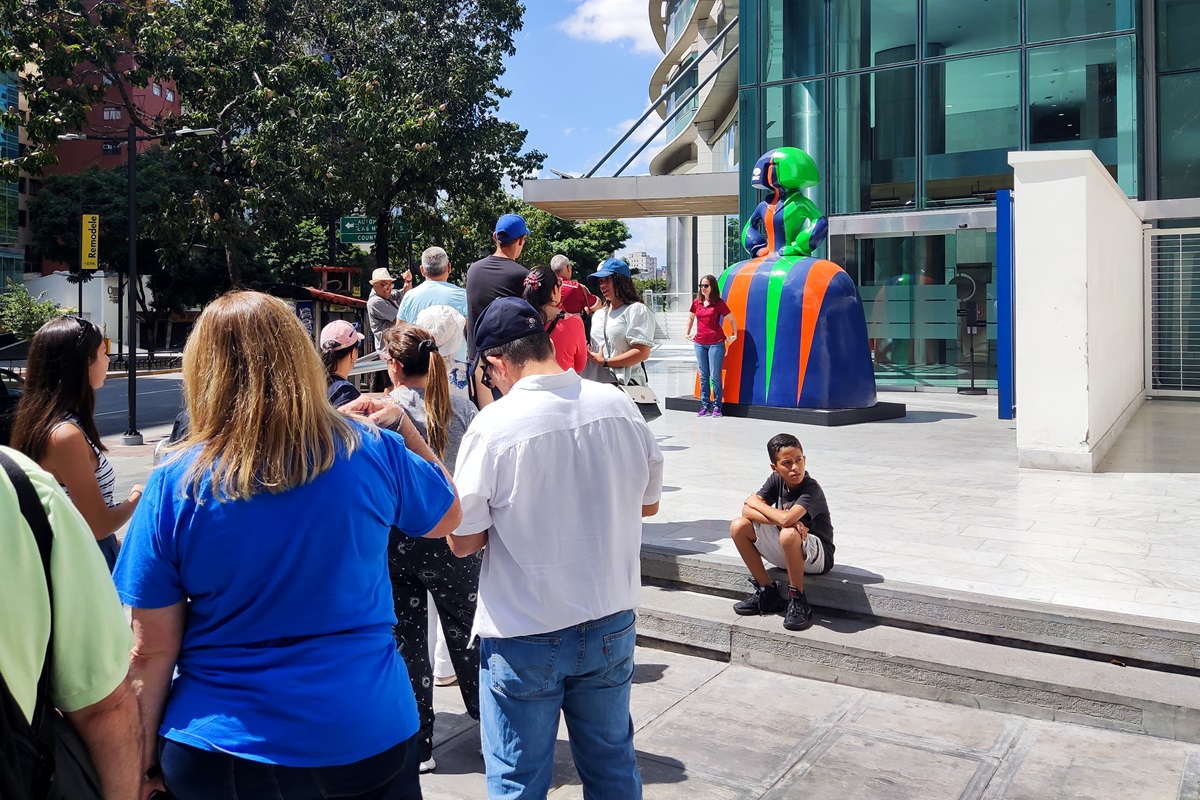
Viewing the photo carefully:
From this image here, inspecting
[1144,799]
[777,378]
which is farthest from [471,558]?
[777,378]

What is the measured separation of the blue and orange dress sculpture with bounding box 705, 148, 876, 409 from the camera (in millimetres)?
12344

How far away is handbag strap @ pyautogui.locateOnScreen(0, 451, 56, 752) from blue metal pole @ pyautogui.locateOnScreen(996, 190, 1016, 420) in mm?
8789

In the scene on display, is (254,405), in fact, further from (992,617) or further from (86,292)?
(86,292)

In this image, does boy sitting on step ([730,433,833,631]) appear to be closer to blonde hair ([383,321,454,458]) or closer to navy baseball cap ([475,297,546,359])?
blonde hair ([383,321,454,458])

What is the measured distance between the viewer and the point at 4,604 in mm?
1502

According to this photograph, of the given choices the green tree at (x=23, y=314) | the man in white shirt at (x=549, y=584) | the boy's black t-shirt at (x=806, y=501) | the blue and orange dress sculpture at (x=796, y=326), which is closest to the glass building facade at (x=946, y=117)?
the blue and orange dress sculpture at (x=796, y=326)

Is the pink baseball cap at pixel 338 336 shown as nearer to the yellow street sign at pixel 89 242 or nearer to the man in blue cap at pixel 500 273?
the man in blue cap at pixel 500 273

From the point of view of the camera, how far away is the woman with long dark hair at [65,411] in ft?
11.4

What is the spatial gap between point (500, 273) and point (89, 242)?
690 inches

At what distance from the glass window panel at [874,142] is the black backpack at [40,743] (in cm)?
1881

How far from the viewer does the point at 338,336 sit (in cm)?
394

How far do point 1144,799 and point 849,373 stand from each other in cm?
912

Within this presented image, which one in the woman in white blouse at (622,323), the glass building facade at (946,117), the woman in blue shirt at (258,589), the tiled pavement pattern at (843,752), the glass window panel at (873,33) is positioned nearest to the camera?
the woman in blue shirt at (258,589)

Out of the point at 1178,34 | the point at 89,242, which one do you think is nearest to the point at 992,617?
the point at 1178,34
